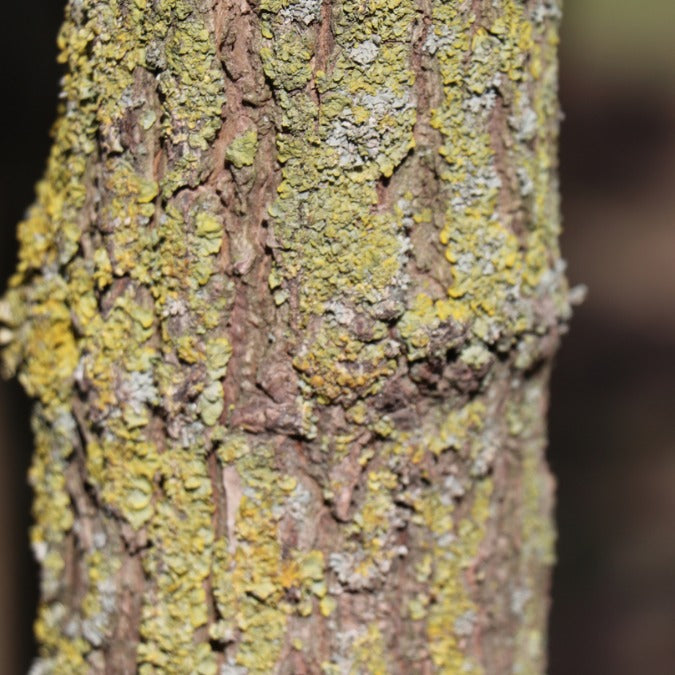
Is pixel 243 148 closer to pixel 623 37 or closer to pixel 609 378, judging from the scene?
pixel 609 378

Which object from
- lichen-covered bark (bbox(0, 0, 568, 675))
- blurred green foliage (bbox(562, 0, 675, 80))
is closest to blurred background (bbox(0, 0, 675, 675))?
blurred green foliage (bbox(562, 0, 675, 80))

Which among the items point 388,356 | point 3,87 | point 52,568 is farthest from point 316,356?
point 3,87

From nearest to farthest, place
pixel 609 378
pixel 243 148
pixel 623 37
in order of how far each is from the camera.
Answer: pixel 243 148
pixel 609 378
pixel 623 37

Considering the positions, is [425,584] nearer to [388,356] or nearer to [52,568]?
[388,356]

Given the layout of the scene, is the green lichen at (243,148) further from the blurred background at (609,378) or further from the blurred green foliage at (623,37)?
the blurred green foliage at (623,37)

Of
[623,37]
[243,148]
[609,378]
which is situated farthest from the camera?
[623,37]

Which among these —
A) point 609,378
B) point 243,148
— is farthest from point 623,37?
point 243,148
